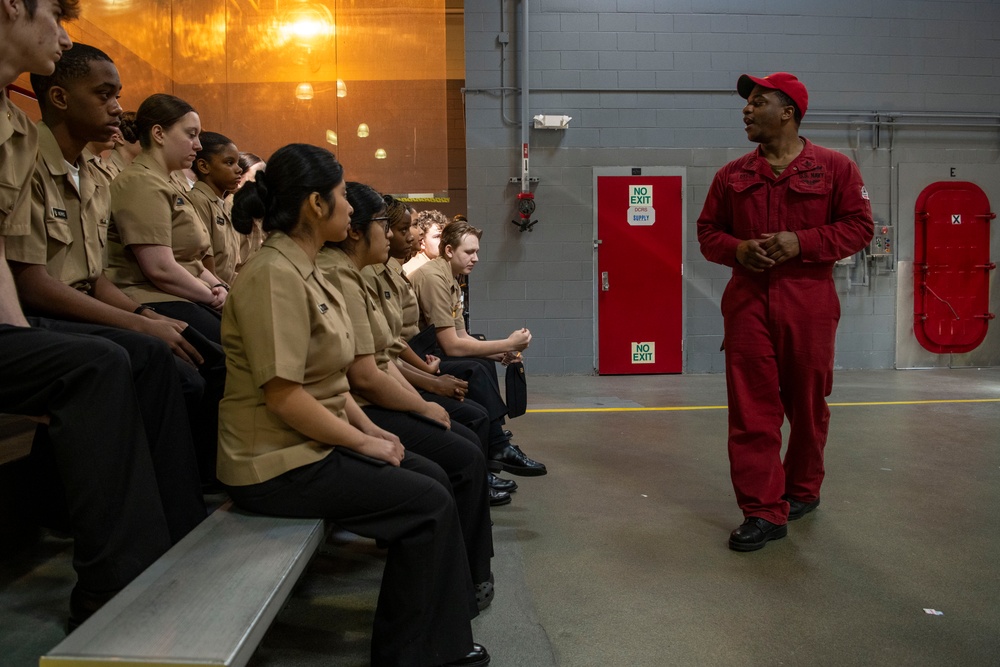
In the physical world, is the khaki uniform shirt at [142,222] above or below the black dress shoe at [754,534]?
above

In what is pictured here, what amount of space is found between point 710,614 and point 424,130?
6.12 metres

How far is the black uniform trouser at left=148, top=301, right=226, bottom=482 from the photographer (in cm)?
238

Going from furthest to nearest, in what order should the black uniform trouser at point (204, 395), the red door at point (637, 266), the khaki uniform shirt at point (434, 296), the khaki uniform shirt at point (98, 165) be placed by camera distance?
the red door at point (637, 266) < the khaki uniform shirt at point (434, 296) < the khaki uniform shirt at point (98, 165) < the black uniform trouser at point (204, 395)

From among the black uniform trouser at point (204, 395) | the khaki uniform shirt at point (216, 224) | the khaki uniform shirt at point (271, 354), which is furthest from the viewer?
the khaki uniform shirt at point (216, 224)

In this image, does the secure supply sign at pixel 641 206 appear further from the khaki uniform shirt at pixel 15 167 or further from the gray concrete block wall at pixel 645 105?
the khaki uniform shirt at pixel 15 167

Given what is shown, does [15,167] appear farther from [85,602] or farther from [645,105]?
[645,105]

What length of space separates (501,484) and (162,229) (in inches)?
68.7

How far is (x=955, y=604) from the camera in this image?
2.32 meters

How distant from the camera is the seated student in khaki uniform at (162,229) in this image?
2.60 meters

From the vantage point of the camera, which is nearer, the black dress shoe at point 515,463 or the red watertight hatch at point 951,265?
the black dress shoe at point 515,463

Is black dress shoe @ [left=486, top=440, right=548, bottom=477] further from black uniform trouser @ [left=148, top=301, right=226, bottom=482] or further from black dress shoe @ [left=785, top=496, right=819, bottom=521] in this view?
black uniform trouser @ [left=148, top=301, right=226, bottom=482]

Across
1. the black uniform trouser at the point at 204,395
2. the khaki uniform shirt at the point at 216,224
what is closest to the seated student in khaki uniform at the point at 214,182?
the khaki uniform shirt at the point at 216,224

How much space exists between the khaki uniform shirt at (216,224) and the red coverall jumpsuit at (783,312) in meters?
1.96

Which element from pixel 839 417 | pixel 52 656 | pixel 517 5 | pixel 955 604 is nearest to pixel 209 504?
pixel 52 656
